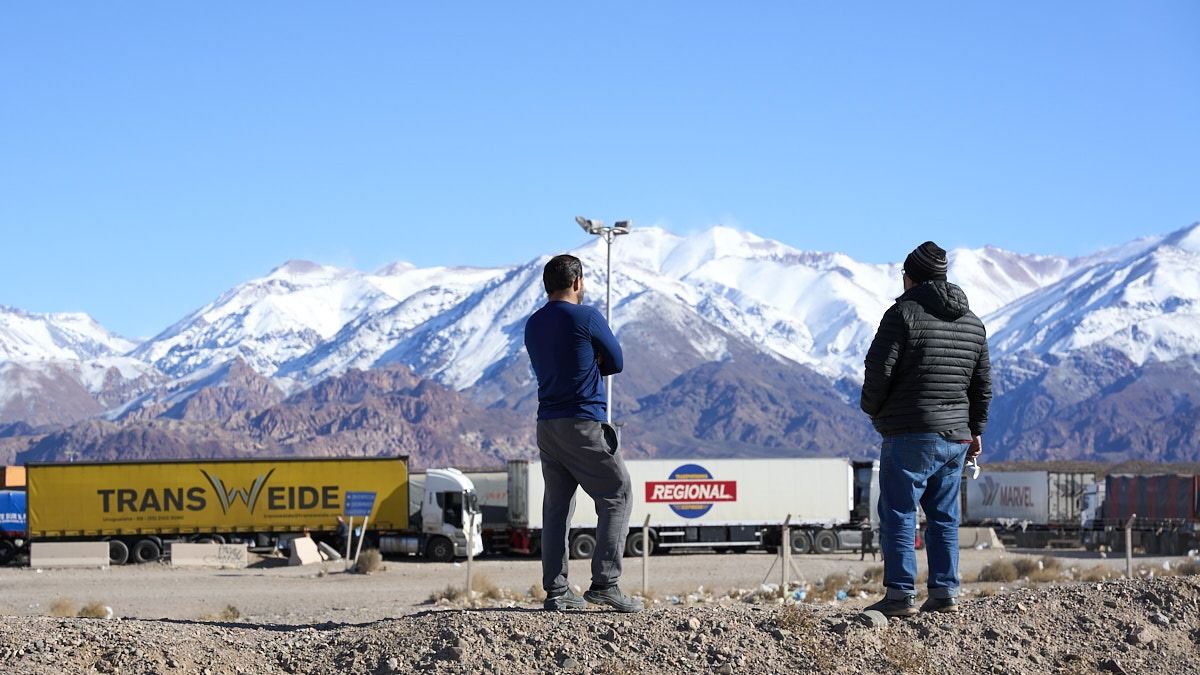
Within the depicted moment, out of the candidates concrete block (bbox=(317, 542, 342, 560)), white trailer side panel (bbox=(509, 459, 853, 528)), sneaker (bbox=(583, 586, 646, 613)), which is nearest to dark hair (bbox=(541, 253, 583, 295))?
sneaker (bbox=(583, 586, 646, 613))

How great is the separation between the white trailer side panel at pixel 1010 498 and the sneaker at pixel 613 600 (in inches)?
2052

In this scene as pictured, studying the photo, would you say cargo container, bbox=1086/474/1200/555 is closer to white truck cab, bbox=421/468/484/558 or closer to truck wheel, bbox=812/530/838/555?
truck wheel, bbox=812/530/838/555

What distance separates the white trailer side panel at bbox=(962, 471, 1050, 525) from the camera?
62259 millimetres

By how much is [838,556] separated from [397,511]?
13.0m

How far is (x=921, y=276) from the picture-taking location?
9.22 meters

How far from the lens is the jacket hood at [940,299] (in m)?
9.02

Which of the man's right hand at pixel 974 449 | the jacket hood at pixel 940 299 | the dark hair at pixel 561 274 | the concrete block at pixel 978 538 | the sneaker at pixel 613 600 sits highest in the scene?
the dark hair at pixel 561 274

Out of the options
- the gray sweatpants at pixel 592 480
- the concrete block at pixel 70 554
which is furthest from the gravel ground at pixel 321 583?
the gray sweatpants at pixel 592 480

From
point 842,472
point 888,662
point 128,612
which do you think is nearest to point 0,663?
point 888,662

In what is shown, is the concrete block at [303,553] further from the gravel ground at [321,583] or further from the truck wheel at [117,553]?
the truck wheel at [117,553]

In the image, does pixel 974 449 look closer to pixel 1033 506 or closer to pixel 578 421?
pixel 578 421

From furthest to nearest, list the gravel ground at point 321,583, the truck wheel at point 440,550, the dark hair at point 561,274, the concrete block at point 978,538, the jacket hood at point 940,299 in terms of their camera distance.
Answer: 1. the concrete block at point 978,538
2. the truck wheel at point 440,550
3. the gravel ground at point 321,583
4. the dark hair at point 561,274
5. the jacket hood at point 940,299

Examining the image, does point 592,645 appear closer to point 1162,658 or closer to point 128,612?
point 1162,658

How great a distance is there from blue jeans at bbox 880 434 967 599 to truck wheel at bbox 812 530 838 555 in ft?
127
